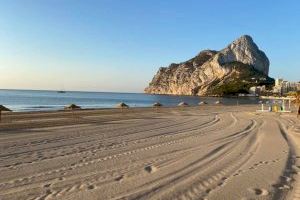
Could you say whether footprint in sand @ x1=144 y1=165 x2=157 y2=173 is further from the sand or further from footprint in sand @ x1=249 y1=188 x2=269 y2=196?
footprint in sand @ x1=249 y1=188 x2=269 y2=196

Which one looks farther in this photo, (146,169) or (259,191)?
(146,169)

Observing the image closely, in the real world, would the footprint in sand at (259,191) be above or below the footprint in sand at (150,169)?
below

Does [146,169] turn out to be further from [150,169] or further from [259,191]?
[259,191]

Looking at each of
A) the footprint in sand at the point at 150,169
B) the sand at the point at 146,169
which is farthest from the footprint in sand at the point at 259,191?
the footprint in sand at the point at 150,169

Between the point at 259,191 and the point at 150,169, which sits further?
the point at 150,169

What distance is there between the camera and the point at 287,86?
19550 centimetres

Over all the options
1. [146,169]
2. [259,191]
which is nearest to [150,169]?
[146,169]

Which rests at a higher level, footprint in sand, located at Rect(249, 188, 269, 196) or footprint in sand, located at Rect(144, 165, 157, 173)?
footprint in sand, located at Rect(144, 165, 157, 173)

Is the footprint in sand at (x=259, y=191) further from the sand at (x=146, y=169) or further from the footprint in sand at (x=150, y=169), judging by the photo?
the footprint in sand at (x=150, y=169)

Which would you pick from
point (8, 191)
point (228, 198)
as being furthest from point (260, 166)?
point (8, 191)

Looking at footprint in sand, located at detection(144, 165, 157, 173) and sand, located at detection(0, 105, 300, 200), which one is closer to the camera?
sand, located at detection(0, 105, 300, 200)

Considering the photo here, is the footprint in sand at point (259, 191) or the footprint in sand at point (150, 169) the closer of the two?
the footprint in sand at point (259, 191)

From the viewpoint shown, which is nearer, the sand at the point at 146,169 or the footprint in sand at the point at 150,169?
the sand at the point at 146,169

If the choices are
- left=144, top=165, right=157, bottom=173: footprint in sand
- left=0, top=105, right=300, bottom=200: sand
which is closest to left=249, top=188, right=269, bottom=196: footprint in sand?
left=0, top=105, right=300, bottom=200: sand
